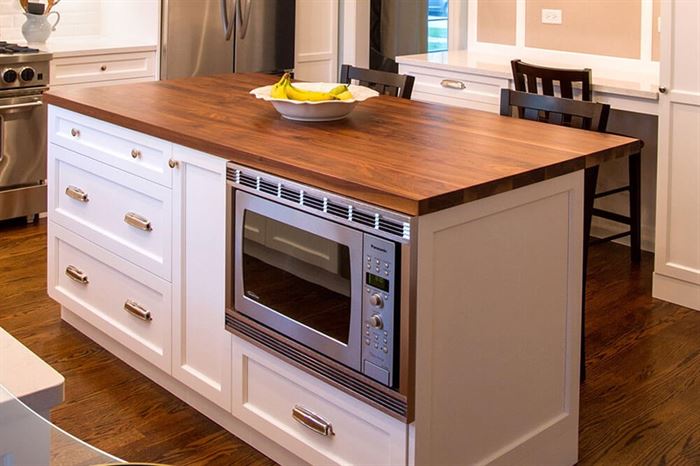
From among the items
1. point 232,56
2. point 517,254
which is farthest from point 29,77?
point 517,254

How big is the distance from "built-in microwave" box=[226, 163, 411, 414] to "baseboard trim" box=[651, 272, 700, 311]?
85.1 inches

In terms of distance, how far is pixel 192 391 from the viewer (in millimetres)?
3205

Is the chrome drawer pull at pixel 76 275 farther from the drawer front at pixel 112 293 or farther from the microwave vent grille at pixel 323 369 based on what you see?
the microwave vent grille at pixel 323 369

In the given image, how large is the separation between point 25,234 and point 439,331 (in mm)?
3263

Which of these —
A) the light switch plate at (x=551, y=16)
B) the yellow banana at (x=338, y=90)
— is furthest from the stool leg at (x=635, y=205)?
the yellow banana at (x=338, y=90)

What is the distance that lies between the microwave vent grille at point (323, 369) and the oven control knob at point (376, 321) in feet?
0.50

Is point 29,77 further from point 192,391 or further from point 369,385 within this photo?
point 369,385

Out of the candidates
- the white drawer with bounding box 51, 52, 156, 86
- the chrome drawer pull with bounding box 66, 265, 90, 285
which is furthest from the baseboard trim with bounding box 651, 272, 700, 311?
the white drawer with bounding box 51, 52, 156, 86

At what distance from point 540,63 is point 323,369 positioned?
3.11 meters

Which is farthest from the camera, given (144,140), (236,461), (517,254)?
(144,140)

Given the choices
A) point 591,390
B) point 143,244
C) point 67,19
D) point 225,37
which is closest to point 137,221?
point 143,244

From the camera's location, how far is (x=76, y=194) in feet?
11.9

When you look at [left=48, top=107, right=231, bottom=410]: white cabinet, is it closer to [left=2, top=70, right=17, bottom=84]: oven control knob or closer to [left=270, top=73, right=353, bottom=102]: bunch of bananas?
[left=270, top=73, right=353, bottom=102]: bunch of bananas

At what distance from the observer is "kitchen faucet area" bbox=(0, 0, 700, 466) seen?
7.77ft
